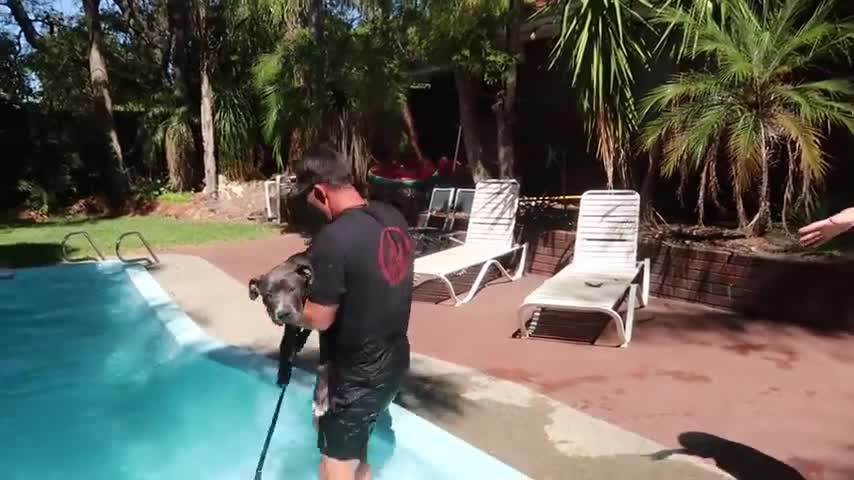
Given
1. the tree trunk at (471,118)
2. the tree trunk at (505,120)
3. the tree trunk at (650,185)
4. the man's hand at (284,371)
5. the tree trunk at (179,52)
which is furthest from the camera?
the tree trunk at (179,52)

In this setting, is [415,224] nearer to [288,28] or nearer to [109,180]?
[288,28]

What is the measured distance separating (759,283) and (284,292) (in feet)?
17.6

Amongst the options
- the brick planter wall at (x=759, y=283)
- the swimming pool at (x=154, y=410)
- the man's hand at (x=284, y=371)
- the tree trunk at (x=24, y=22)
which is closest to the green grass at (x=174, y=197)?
the tree trunk at (x=24, y=22)

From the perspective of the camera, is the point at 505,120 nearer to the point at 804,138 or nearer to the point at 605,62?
the point at 605,62

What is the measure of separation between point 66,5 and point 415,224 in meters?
16.5

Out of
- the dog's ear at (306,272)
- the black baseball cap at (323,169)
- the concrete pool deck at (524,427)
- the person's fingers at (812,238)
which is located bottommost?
the concrete pool deck at (524,427)

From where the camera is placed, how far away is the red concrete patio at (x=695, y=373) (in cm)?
407

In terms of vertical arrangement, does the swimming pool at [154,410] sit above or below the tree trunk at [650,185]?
below

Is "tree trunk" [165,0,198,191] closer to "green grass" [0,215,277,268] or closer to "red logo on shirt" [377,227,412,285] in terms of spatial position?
"green grass" [0,215,277,268]

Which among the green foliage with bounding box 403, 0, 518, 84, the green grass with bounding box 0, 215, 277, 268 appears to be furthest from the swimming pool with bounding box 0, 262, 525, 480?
the green foliage with bounding box 403, 0, 518, 84

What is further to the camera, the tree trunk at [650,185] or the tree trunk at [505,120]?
the tree trunk at [505,120]

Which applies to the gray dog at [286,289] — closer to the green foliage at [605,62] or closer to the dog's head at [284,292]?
the dog's head at [284,292]

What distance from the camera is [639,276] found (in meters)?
7.50

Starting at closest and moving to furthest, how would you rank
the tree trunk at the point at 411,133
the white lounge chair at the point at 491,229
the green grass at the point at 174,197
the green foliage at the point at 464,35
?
the white lounge chair at the point at 491,229
the green foliage at the point at 464,35
the tree trunk at the point at 411,133
the green grass at the point at 174,197
